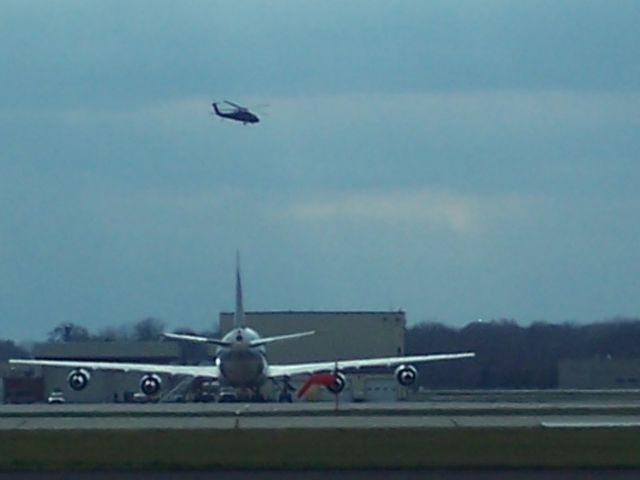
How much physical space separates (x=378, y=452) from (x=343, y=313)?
75532 mm

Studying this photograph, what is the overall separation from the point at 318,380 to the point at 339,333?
23.9 m

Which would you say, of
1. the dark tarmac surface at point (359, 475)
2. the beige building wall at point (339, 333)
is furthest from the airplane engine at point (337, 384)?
the dark tarmac surface at point (359, 475)

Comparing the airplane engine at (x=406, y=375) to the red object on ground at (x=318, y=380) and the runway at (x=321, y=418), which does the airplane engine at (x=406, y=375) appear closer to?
the red object on ground at (x=318, y=380)

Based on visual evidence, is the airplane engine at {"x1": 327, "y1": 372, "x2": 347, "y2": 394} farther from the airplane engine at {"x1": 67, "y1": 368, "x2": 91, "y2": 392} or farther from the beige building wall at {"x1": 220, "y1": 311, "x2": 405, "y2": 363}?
the beige building wall at {"x1": 220, "y1": 311, "x2": 405, "y2": 363}

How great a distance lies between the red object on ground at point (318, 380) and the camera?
290 ft

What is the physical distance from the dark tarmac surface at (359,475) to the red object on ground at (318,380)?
51665 millimetres

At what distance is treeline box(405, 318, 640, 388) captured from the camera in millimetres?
138250

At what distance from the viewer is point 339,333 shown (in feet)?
376

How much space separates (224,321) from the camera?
387 feet

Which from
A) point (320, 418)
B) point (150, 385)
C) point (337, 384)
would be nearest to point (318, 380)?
point (337, 384)

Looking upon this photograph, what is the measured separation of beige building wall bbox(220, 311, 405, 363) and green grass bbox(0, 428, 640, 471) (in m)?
65.6

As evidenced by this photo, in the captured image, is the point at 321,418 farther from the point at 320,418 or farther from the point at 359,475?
the point at 359,475

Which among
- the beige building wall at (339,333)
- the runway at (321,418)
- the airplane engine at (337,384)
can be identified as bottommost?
the runway at (321,418)

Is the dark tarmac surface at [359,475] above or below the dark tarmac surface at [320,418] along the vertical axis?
below
